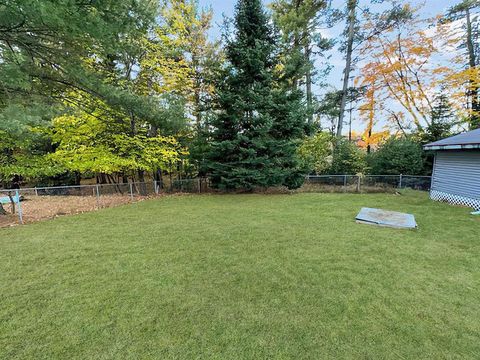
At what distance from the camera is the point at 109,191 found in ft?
30.7

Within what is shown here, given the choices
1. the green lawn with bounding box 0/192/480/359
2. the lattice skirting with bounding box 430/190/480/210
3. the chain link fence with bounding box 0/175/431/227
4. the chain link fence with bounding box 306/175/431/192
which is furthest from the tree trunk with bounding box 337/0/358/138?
the green lawn with bounding box 0/192/480/359

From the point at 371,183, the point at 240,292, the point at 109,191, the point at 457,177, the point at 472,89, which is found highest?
the point at 472,89

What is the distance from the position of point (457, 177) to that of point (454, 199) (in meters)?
0.77

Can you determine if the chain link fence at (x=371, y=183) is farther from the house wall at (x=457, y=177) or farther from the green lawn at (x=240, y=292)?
the green lawn at (x=240, y=292)

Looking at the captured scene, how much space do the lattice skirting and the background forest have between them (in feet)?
9.16

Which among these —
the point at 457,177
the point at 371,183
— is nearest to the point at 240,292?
the point at 457,177

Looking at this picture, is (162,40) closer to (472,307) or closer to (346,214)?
(346,214)

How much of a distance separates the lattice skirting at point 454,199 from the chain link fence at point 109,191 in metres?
1.70

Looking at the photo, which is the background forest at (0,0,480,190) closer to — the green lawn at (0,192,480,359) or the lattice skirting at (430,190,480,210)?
the lattice skirting at (430,190,480,210)

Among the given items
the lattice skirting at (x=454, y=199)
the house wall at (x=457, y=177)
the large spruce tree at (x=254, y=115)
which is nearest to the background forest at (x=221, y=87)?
the large spruce tree at (x=254, y=115)

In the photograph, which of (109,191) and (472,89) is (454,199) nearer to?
(472,89)

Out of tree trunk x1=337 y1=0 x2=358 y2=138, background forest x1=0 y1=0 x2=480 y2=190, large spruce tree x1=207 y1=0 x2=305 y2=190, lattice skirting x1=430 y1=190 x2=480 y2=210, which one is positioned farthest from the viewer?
tree trunk x1=337 y1=0 x2=358 y2=138

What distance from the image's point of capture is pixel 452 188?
8.15 m

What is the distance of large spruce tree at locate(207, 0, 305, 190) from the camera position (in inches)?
364
